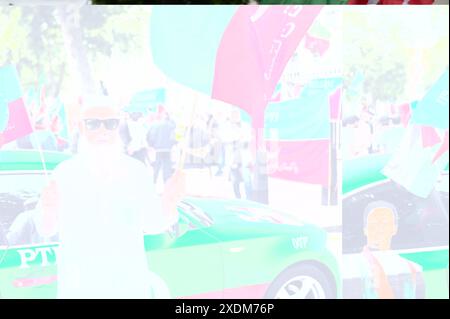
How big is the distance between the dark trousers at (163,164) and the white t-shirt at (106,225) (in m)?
0.05

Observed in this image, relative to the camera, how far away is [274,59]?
279cm

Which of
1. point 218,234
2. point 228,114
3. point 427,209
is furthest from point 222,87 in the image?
point 427,209

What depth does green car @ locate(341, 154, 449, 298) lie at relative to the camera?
A: 2.86 metres

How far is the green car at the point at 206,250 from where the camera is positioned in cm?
273

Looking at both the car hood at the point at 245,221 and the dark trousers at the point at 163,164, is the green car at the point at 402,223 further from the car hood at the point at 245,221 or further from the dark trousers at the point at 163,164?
the dark trousers at the point at 163,164

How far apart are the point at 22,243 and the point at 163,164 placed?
0.71m

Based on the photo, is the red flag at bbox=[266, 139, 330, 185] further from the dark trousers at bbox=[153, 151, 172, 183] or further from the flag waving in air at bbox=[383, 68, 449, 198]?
the dark trousers at bbox=[153, 151, 172, 183]

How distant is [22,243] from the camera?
2.74 m

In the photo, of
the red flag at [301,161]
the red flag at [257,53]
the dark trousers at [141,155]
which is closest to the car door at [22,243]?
the dark trousers at [141,155]

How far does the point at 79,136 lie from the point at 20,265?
0.63 m

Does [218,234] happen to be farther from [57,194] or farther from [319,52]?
[319,52]

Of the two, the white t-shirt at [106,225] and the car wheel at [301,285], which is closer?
the white t-shirt at [106,225]

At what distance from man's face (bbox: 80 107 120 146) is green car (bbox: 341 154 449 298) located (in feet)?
3.47

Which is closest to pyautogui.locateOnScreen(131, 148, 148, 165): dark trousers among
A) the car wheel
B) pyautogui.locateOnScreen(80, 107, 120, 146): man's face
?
pyautogui.locateOnScreen(80, 107, 120, 146): man's face
